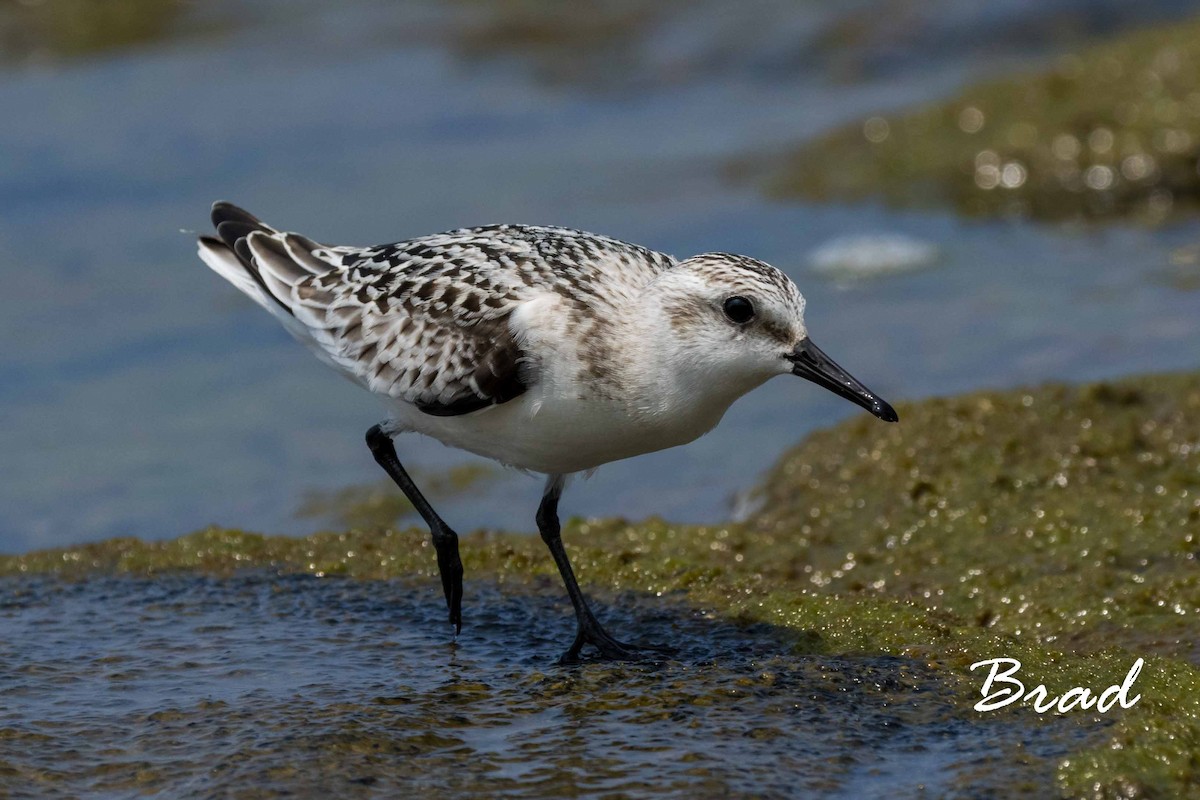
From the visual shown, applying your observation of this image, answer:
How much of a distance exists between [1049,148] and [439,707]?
11484 mm

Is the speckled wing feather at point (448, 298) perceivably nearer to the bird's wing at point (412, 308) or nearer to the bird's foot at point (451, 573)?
the bird's wing at point (412, 308)

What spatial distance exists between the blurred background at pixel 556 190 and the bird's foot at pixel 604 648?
3544 millimetres

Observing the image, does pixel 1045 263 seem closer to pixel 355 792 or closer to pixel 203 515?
pixel 203 515

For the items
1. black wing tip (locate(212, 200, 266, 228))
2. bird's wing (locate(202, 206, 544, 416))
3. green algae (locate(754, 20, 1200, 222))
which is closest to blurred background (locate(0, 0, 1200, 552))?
green algae (locate(754, 20, 1200, 222))

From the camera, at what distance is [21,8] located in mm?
20078

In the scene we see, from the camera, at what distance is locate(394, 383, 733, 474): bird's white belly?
6438 mm

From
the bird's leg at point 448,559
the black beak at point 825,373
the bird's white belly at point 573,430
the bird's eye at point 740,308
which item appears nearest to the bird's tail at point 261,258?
the bird's leg at point 448,559

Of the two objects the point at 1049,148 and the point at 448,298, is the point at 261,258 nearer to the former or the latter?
the point at 448,298

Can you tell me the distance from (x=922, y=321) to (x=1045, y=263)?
67.0 inches

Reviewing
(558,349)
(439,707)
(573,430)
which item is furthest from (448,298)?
(439,707)

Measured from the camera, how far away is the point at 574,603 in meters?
6.74

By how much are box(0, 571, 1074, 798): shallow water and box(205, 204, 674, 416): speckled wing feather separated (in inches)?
41.7

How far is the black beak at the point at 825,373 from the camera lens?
6312mm

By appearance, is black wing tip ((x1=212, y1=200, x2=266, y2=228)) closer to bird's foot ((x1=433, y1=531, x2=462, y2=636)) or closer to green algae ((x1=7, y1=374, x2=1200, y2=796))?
green algae ((x1=7, y1=374, x2=1200, y2=796))
